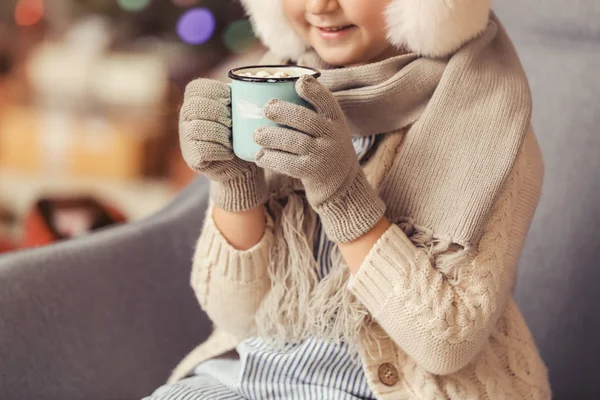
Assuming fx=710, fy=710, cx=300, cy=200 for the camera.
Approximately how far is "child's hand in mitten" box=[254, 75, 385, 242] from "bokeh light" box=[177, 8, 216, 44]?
4.40ft

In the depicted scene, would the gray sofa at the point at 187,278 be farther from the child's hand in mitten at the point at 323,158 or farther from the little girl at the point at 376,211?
the child's hand in mitten at the point at 323,158

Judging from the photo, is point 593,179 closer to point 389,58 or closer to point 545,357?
point 545,357

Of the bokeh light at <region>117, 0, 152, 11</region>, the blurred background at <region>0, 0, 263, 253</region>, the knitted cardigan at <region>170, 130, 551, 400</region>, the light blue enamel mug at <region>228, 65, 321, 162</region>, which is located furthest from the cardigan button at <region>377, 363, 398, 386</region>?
the bokeh light at <region>117, 0, 152, 11</region>

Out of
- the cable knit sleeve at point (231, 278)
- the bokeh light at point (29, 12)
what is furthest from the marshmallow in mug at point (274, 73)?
the bokeh light at point (29, 12)

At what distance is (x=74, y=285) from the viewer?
40.2 inches

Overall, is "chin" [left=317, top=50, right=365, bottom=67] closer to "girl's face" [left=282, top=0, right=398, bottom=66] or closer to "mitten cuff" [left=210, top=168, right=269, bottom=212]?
"girl's face" [left=282, top=0, right=398, bottom=66]

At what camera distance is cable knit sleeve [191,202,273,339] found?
2.85 feet

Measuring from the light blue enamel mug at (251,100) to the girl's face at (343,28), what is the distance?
107 mm

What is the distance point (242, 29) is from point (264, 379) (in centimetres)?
133

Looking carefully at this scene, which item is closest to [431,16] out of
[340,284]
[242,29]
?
[340,284]

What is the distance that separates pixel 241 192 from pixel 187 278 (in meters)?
0.41

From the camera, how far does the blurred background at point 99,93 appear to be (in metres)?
2.06

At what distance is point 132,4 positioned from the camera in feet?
6.59

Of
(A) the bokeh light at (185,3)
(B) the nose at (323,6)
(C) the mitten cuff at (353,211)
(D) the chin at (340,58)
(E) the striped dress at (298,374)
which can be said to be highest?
(B) the nose at (323,6)
